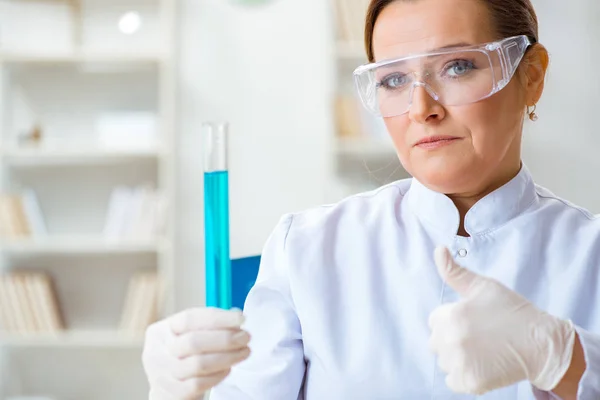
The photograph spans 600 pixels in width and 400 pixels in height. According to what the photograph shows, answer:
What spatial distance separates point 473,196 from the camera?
4.13 feet

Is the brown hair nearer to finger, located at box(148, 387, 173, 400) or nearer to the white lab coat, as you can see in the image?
the white lab coat

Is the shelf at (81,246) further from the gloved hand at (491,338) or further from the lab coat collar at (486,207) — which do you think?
the gloved hand at (491,338)

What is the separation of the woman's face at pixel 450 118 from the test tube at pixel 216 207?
336mm

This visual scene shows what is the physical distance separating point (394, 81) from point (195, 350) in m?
0.52

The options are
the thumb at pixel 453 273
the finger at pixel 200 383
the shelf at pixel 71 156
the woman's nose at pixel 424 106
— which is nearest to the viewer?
the thumb at pixel 453 273

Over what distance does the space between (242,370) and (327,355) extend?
0.14 m

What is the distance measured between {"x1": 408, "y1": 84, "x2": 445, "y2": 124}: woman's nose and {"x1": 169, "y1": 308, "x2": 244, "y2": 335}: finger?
397mm

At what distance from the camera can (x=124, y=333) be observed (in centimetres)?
353

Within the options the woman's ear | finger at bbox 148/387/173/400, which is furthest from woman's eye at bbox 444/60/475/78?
finger at bbox 148/387/173/400

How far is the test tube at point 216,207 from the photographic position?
0.92 metres

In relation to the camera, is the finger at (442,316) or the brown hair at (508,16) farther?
the brown hair at (508,16)

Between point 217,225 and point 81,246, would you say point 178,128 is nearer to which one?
point 81,246

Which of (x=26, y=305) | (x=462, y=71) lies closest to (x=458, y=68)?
(x=462, y=71)

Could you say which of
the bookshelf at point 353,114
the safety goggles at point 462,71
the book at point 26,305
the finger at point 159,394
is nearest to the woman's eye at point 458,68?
the safety goggles at point 462,71
